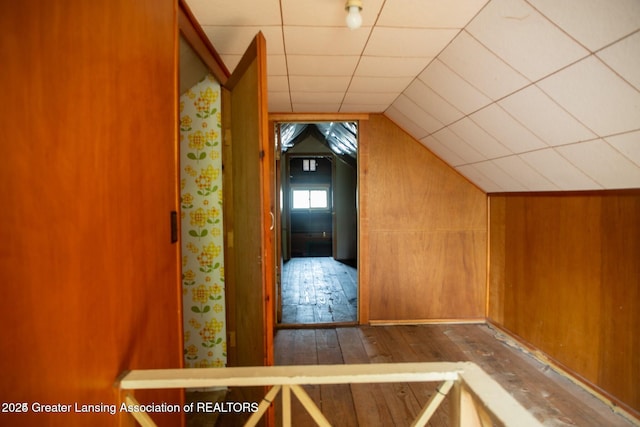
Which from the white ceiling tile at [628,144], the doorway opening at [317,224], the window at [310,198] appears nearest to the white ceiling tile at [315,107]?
the doorway opening at [317,224]

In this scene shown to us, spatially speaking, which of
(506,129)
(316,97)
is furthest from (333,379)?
(316,97)

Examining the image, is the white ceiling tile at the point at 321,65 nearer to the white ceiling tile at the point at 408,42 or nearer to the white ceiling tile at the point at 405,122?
the white ceiling tile at the point at 408,42

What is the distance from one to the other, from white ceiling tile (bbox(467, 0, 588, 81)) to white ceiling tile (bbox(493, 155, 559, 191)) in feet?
3.05

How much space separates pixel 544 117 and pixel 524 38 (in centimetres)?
53

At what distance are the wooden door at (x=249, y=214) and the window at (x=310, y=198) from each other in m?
6.46

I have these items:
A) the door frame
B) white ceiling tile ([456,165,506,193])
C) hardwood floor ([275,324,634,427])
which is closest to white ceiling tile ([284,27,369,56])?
the door frame

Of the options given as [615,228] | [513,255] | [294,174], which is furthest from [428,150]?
[294,174]

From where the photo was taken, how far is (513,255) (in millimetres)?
3053

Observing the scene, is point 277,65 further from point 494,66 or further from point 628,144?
point 628,144

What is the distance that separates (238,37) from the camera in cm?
194

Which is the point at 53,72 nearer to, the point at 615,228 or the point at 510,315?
the point at 615,228

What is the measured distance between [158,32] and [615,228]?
2693 millimetres

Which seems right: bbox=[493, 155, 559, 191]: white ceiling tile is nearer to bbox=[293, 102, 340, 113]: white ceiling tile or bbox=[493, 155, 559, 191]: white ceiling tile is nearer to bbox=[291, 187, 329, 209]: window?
bbox=[293, 102, 340, 113]: white ceiling tile

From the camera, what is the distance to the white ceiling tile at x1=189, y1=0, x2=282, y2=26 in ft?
5.27
